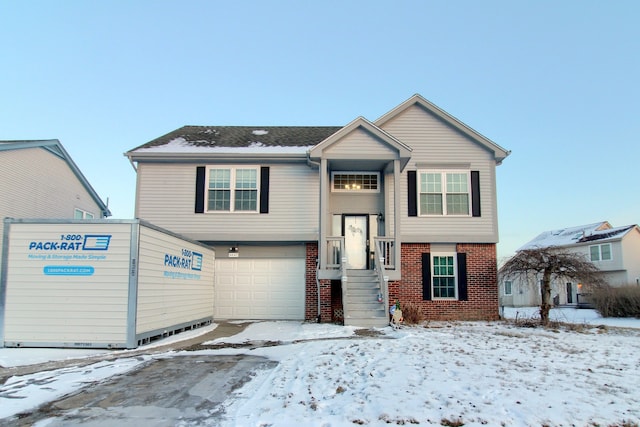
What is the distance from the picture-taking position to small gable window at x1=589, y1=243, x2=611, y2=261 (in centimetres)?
3012

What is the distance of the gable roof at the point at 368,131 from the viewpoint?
44.7 feet

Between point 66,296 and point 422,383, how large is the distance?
707 cm

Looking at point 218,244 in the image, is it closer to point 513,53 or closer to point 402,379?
point 402,379

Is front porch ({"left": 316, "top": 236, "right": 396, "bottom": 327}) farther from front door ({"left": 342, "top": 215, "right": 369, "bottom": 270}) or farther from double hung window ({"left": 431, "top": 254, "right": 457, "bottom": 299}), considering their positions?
double hung window ({"left": 431, "top": 254, "right": 457, "bottom": 299})

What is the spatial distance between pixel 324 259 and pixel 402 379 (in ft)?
25.3

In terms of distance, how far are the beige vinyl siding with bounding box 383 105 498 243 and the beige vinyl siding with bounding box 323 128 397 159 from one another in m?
1.67

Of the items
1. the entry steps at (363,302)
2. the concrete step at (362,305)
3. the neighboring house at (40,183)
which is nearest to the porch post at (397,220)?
the entry steps at (363,302)

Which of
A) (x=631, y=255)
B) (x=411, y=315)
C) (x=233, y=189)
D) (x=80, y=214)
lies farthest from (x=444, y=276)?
(x=631, y=255)

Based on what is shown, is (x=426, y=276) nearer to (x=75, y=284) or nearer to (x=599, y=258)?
(x=75, y=284)

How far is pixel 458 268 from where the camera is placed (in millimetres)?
14844

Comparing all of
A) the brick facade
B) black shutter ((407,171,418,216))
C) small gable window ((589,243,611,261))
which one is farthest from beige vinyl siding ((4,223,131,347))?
small gable window ((589,243,611,261))

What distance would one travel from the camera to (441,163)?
15.2m

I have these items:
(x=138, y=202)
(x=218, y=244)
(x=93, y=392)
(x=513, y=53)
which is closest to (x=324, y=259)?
(x=218, y=244)

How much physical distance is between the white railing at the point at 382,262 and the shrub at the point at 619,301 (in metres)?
8.85
